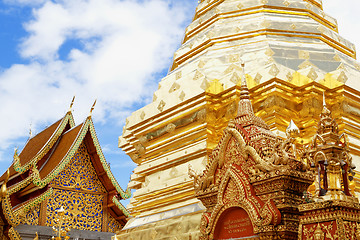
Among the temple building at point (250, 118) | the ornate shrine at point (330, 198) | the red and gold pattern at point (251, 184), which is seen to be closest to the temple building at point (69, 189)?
the temple building at point (250, 118)

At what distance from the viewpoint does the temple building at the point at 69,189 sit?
327 inches

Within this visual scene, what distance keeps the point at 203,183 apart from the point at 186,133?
136 cm

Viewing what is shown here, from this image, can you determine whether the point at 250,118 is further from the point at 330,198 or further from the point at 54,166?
the point at 54,166

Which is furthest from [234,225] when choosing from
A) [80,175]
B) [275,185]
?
[80,175]

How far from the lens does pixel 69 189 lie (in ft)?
29.8

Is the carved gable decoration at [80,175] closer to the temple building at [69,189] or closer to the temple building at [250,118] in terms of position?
the temple building at [69,189]

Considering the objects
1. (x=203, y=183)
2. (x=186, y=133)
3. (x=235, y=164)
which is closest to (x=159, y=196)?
(x=186, y=133)

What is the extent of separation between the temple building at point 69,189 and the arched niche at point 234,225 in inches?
217

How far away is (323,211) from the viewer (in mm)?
2342

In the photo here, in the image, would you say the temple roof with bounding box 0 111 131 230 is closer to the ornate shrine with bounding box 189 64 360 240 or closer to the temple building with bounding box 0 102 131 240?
the temple building with bounding box 0 102 131 240

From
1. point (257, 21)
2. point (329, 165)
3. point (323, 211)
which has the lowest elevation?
point (323, 211)

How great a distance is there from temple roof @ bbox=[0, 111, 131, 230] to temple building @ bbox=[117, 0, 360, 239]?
3.56 metres

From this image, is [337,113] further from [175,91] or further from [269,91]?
[175,91]

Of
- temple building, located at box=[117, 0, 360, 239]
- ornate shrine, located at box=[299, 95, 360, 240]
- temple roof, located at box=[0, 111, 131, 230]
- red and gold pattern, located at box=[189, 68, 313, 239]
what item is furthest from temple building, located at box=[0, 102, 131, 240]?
ornate shrine, located at box=[299, 95, 360, 240]
